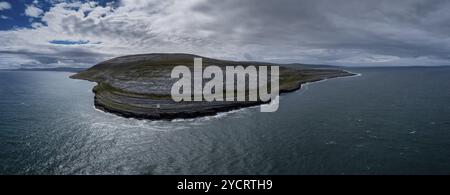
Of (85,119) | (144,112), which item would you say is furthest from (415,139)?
(85,119)

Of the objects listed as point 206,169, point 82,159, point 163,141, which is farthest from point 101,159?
point 206,169

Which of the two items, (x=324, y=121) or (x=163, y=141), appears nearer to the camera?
(x=163, y=141)
